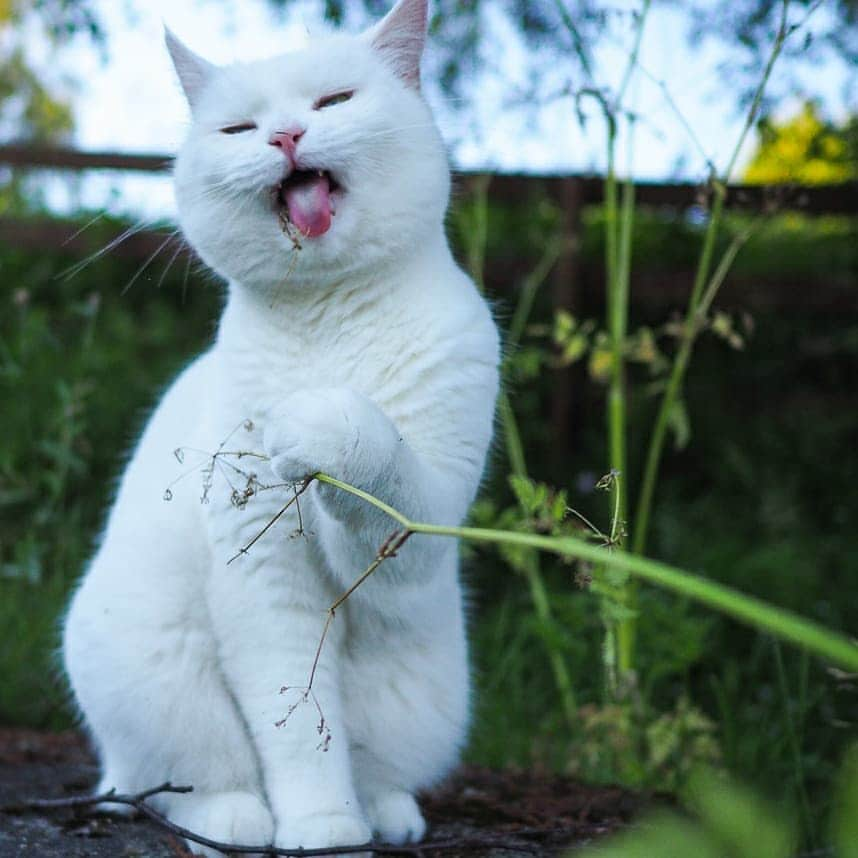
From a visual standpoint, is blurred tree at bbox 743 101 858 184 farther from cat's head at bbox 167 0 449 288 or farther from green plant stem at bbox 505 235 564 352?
cat's head at bbox 167 0 449 288

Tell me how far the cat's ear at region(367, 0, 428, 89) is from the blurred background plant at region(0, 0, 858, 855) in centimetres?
68

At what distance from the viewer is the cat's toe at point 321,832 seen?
61.7 inches

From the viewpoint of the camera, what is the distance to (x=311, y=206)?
1.49 m

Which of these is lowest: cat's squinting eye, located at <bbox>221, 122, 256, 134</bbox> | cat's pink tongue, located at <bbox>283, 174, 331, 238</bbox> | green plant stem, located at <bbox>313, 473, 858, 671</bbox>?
Answer: green plant stem, located at <bbox>313, 473, 858, 671</bbox>

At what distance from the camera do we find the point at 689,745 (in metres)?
2.54

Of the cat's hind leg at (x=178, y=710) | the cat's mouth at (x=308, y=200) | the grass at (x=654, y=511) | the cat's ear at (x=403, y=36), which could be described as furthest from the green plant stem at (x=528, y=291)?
the cat's hind leg at (x=178, y=710)

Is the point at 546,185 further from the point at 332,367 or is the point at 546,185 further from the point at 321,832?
the point at 321,832

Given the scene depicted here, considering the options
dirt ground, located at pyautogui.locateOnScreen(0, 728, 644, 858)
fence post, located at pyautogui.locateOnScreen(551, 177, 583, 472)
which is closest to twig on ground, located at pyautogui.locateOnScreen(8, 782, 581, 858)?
dirt ground, located at pyautogui.locateOnScreen(0, 728, 644, 858)

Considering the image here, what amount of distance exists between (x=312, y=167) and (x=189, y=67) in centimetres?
40

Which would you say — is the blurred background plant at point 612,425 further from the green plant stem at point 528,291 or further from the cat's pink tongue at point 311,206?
the cat's pink tongue at point 311,206

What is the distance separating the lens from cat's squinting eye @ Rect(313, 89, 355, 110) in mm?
1567

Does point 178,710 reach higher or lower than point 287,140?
lower

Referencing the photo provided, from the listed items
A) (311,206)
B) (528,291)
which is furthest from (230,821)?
(528,291)

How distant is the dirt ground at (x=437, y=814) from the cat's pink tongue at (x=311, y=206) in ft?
3.31
